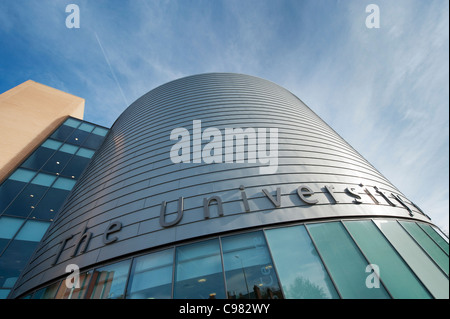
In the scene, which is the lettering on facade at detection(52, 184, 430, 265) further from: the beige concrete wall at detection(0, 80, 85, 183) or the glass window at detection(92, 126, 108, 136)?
the glass window at detection(92, 126, 108, 136)

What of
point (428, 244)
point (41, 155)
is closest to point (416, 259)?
point (428, 244)

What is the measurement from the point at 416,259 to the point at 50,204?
668 inches

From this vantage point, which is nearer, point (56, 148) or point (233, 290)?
point (233, 290)

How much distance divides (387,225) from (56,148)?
69.0 ft

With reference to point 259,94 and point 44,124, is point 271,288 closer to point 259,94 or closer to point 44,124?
point 259,94

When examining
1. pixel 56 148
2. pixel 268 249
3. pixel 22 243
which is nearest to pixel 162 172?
pixel 268 249

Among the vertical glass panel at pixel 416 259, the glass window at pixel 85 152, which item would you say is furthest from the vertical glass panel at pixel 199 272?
the glass window at pixel 85 152

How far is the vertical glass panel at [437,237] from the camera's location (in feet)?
23.5

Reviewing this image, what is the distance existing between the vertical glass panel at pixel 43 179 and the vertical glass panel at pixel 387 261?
1676cm

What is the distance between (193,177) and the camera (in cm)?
802

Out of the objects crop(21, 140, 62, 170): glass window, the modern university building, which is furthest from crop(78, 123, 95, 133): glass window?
the modern university building

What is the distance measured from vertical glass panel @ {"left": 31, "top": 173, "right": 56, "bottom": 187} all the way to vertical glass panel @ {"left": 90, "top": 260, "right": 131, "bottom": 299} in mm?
9947

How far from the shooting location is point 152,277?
5.71 meters
